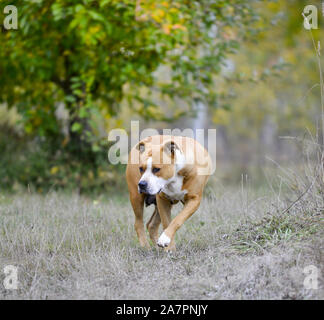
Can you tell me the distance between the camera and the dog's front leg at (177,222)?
514 centimetres

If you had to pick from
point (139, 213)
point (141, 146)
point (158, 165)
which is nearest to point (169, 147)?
point (158, 165)

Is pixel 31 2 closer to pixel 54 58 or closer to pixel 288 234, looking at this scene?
pixel 54 58

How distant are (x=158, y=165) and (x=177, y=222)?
0.69 meters

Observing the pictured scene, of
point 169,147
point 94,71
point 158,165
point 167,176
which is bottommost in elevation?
point 167,176

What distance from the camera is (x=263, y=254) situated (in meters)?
4.65

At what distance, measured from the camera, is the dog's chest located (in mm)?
5504

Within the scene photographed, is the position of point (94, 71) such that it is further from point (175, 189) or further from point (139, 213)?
point (175, 189)

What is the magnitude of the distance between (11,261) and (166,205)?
1.95 metres

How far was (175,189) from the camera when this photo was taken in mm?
5527

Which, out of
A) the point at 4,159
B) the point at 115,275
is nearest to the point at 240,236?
the point at 115,275

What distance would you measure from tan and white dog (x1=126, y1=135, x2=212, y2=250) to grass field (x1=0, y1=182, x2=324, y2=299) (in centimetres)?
33

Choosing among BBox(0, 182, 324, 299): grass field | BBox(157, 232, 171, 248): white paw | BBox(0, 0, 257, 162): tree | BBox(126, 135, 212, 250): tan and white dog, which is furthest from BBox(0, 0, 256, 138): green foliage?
BBox(157, 232, 171, 248): white paw

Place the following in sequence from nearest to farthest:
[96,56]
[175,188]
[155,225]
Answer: [175,188] → [155,225] → [96,56]

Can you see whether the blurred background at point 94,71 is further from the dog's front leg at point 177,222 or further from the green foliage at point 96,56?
the dog's front leg at point 177,222
